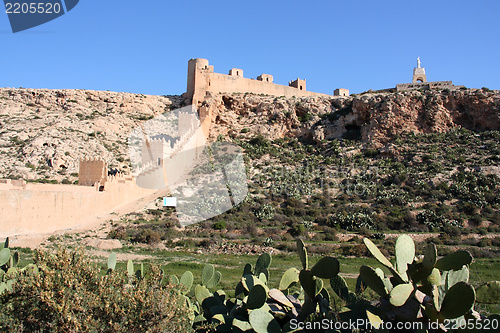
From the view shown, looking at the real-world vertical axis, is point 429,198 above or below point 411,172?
below

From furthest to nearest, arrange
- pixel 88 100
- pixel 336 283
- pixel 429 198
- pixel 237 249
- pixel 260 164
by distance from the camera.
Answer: pixel 88 100
pixel 260 164
pixel 429 198
pixel 237 249
pixel 336 283

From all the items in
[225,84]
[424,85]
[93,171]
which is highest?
[225,84]

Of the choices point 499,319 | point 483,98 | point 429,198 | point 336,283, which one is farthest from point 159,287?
point 483,98

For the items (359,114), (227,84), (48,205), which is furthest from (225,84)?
(48,205)

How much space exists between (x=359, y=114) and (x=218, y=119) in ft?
43.7

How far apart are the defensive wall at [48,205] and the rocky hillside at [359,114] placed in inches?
675

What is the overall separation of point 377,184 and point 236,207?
33.9 feet

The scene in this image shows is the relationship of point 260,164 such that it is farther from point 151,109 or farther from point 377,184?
point 151,109

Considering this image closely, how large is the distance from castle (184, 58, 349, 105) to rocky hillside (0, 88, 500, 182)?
5.11ft

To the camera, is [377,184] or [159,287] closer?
[159,287]

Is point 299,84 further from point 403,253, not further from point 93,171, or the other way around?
point 403,253

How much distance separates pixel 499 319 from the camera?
3117mm

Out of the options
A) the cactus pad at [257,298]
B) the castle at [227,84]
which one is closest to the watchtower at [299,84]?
the castle at [227,84]

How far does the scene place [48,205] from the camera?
1770 centimetres
